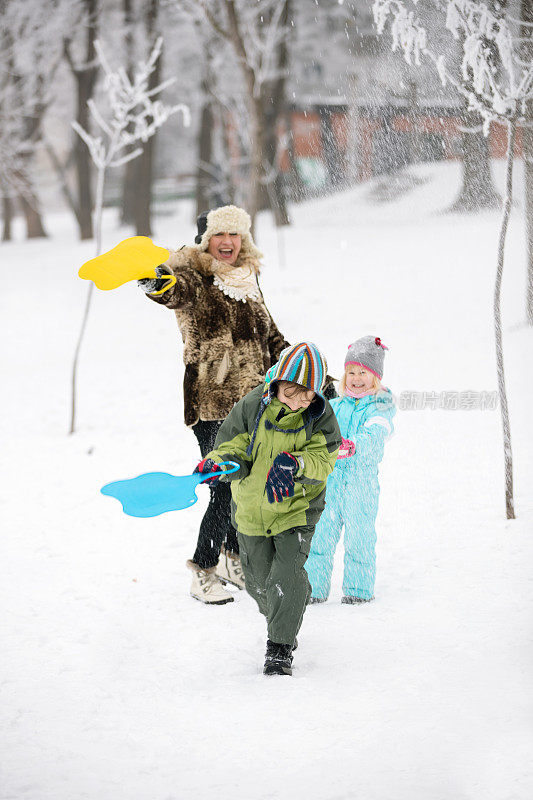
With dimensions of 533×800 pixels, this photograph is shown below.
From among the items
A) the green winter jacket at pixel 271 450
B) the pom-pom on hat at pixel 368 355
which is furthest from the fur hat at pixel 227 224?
the green winter jacket at pixel 271 450

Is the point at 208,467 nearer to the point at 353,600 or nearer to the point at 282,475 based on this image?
the point at 282,475

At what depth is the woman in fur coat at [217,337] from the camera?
3.98m

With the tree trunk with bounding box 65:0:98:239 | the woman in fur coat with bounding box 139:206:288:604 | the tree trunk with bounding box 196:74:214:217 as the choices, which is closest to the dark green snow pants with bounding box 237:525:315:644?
the woman in fur coat with bounding box 139:206:288:604

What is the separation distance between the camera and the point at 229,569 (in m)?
4.29

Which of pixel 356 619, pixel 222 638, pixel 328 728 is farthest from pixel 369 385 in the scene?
pixel 328 728

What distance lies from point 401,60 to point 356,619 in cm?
329

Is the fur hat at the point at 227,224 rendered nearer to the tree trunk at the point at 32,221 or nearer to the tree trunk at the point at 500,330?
the tree trunk at the point at 500,330

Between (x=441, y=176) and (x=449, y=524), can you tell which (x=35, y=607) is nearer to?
(x=449, y=524)

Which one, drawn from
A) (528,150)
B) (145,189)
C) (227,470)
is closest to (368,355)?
(227,470)

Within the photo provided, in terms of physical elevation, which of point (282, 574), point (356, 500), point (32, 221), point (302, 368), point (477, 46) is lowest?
point (282, 574)

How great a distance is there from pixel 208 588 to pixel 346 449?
969 millimetres

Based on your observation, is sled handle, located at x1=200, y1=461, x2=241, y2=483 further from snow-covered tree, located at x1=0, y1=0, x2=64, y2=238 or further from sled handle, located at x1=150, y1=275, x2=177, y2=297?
snow-covered tree, located at x1=0, y1=0, x2=64, y2=238

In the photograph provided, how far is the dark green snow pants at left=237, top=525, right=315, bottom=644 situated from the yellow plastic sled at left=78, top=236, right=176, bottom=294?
3.76 ft

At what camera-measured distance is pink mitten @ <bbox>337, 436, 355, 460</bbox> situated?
380cm
